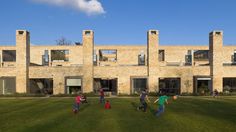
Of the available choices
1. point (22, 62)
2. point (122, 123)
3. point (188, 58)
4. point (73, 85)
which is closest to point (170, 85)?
point (188, 58)

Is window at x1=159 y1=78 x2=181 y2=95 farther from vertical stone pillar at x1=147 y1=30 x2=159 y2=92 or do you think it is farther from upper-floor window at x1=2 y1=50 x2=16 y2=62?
upper-floor window at x1=2 y1=50 x2=16 y2=62

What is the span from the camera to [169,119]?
20.2m

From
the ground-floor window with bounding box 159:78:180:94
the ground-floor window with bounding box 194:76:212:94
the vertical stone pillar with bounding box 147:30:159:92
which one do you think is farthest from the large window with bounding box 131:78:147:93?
the ground-floor window with bounding box 194:76:212:94

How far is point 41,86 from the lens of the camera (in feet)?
180

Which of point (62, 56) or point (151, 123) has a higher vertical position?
point (62, 56)

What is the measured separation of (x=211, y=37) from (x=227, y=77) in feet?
25.3

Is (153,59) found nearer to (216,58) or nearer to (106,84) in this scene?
(216,58)

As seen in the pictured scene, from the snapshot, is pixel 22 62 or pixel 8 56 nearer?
pixel 22 62

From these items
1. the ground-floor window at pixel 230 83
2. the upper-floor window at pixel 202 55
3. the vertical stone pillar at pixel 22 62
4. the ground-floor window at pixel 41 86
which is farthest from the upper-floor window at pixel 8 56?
the ground-floor window at pixel 230 83

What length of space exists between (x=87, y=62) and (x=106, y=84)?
8263mm

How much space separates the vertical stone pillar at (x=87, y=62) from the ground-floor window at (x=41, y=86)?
7.55m

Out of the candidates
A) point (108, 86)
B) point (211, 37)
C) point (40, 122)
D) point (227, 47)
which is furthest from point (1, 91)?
point (227, 47)

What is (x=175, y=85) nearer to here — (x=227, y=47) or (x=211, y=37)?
(x=211, y=37)

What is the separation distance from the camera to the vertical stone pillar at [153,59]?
165ft
